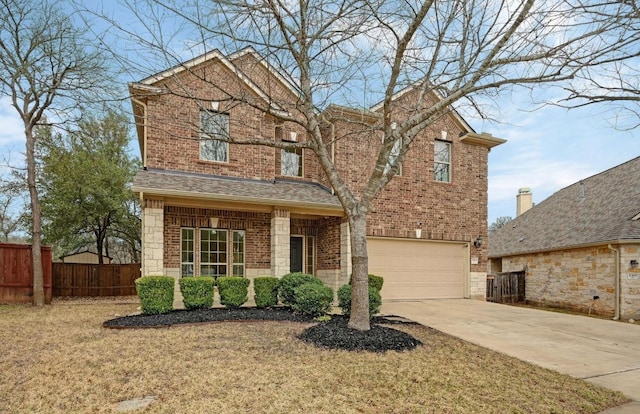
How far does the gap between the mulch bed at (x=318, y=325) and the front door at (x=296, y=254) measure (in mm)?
3472

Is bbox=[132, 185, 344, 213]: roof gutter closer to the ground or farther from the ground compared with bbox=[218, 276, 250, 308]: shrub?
farther from the ground

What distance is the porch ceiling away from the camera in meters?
9.80

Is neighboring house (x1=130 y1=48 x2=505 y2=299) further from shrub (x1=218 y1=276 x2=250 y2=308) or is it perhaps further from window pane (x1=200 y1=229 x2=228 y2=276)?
shrub (x1=218 y1=276 x2=250 y2=308)

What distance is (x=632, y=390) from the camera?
4926mm

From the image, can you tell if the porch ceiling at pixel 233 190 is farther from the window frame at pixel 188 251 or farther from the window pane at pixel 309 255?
the window pane at pixel 309 255

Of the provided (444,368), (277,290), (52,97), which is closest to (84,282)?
(52,97)

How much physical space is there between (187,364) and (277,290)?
4.88m

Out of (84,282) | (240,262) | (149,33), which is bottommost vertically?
(84,282)

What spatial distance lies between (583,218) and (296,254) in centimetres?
1148

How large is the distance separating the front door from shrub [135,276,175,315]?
5148 mm

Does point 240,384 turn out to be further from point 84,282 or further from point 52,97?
point 84,282

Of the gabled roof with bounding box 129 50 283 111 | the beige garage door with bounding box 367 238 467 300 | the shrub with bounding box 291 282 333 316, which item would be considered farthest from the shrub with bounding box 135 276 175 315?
the beige garage door with bounding box 367 238 467 300

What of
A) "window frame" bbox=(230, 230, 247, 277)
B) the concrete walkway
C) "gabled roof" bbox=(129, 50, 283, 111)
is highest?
"gabled roof" bbox=(129, 50, 283, 111)

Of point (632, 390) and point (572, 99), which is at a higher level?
point (572, 99)
